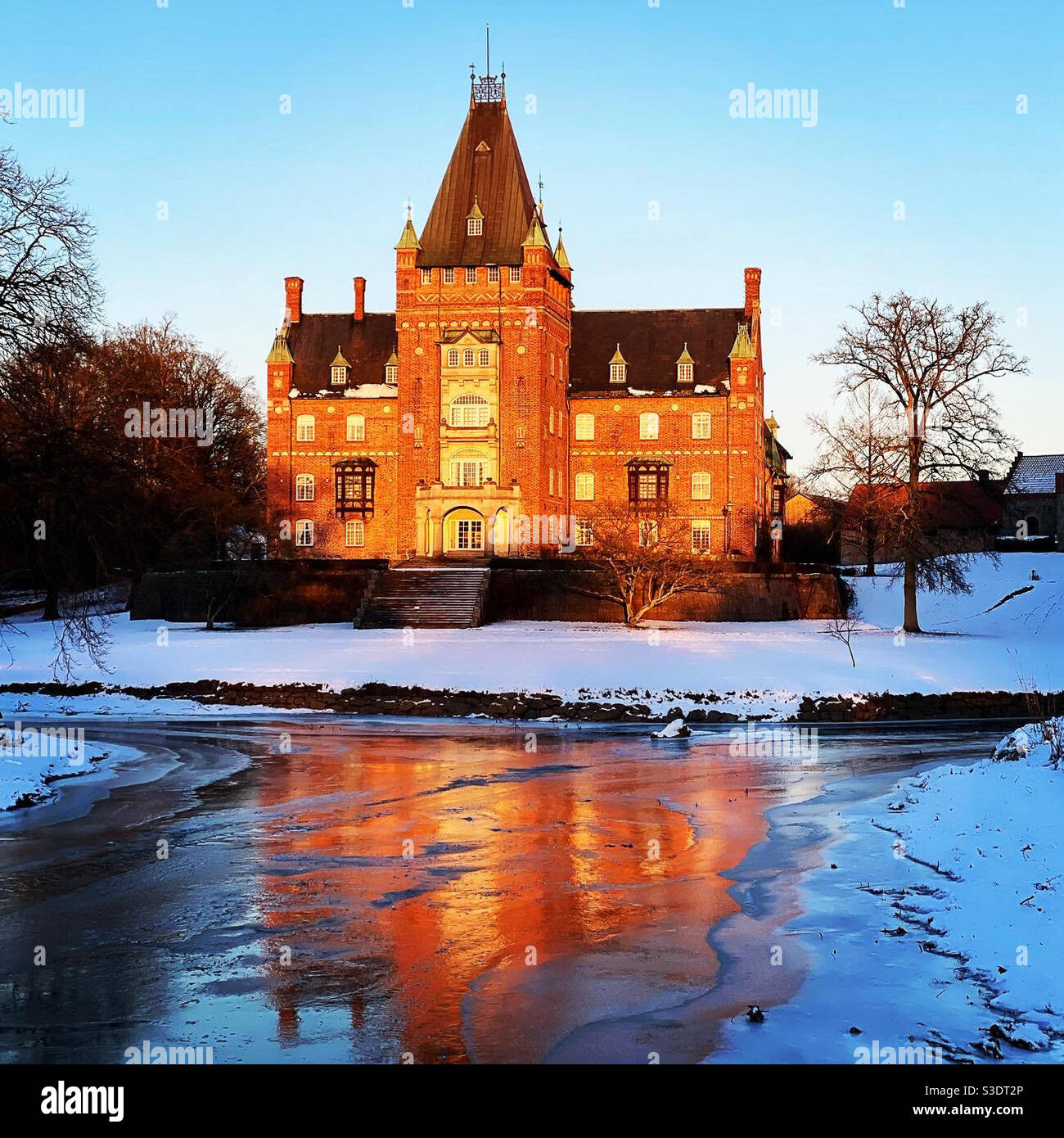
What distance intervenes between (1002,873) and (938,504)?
40.7 metres

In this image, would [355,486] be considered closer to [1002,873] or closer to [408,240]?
[408,240]

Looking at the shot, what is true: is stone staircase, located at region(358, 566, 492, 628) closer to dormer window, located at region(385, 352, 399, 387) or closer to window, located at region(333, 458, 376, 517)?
A: window, located at region(333, 458, 376, 517)

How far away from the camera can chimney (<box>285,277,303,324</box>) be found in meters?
78.8

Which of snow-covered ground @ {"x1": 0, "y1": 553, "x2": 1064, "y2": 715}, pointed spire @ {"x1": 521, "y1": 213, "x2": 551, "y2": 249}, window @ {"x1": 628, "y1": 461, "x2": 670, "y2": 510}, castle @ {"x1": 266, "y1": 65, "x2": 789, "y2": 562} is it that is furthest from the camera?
window @ {"x1": 628, "y1": 461, "x2": 670, "y2": 510}

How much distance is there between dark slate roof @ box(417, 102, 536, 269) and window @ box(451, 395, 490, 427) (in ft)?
23.0

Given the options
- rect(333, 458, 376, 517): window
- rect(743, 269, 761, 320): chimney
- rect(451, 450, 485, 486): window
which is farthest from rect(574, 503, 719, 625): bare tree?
rect(743, 269, 761, 320): chimney

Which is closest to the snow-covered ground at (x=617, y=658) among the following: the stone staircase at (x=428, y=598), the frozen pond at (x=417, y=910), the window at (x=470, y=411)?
the stone staircase at (x=428, y=598)

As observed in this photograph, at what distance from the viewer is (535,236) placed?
221ft

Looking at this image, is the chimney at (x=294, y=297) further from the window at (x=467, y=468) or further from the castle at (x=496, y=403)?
the window at (x=467, y=468)

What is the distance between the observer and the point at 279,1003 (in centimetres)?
935

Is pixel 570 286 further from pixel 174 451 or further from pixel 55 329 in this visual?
pixel 55 329

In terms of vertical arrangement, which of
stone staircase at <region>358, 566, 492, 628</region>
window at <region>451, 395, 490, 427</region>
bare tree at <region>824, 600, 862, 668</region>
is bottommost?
bare tree at <region>824, 600, 862, 668</region>

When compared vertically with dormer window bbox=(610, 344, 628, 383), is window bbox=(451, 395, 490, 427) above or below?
below
